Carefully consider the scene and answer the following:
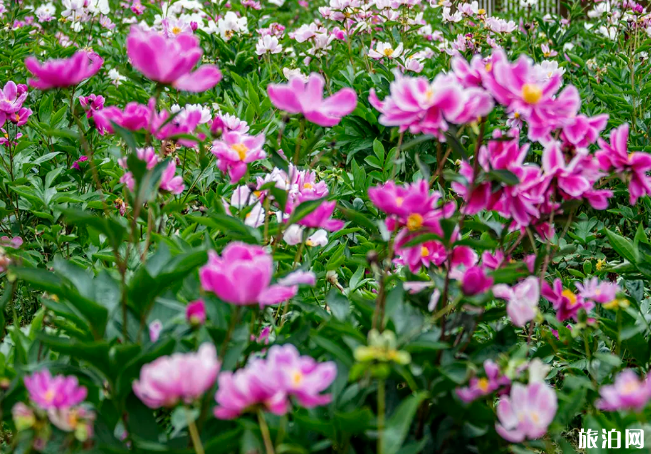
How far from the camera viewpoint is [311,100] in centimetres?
106

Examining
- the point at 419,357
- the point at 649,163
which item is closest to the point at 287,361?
the point at 419,357

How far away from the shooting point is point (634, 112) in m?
2.99

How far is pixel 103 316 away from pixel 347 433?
0.41 metres

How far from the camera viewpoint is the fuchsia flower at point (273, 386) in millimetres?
768

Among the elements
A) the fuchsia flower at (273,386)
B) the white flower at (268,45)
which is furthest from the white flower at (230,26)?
the fuchsia flower at (273,386)

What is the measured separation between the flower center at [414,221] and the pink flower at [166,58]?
0.38 m

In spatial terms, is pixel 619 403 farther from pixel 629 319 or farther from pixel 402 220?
pixel 629 319

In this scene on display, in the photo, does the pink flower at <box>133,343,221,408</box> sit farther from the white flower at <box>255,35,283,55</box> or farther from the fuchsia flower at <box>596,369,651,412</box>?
the white flower at <box>255,35,283,55</box>

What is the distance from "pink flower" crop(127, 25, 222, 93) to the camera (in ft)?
3.15

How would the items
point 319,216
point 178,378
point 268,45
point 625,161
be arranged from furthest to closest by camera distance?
point 268,45, point 319,216, point 625,161, point 178,378

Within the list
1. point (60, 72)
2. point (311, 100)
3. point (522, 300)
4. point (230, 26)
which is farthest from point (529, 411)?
point (230, 26)

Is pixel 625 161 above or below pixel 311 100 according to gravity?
below

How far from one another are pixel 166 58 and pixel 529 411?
694mm

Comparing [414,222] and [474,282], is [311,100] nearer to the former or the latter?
[414,222]
